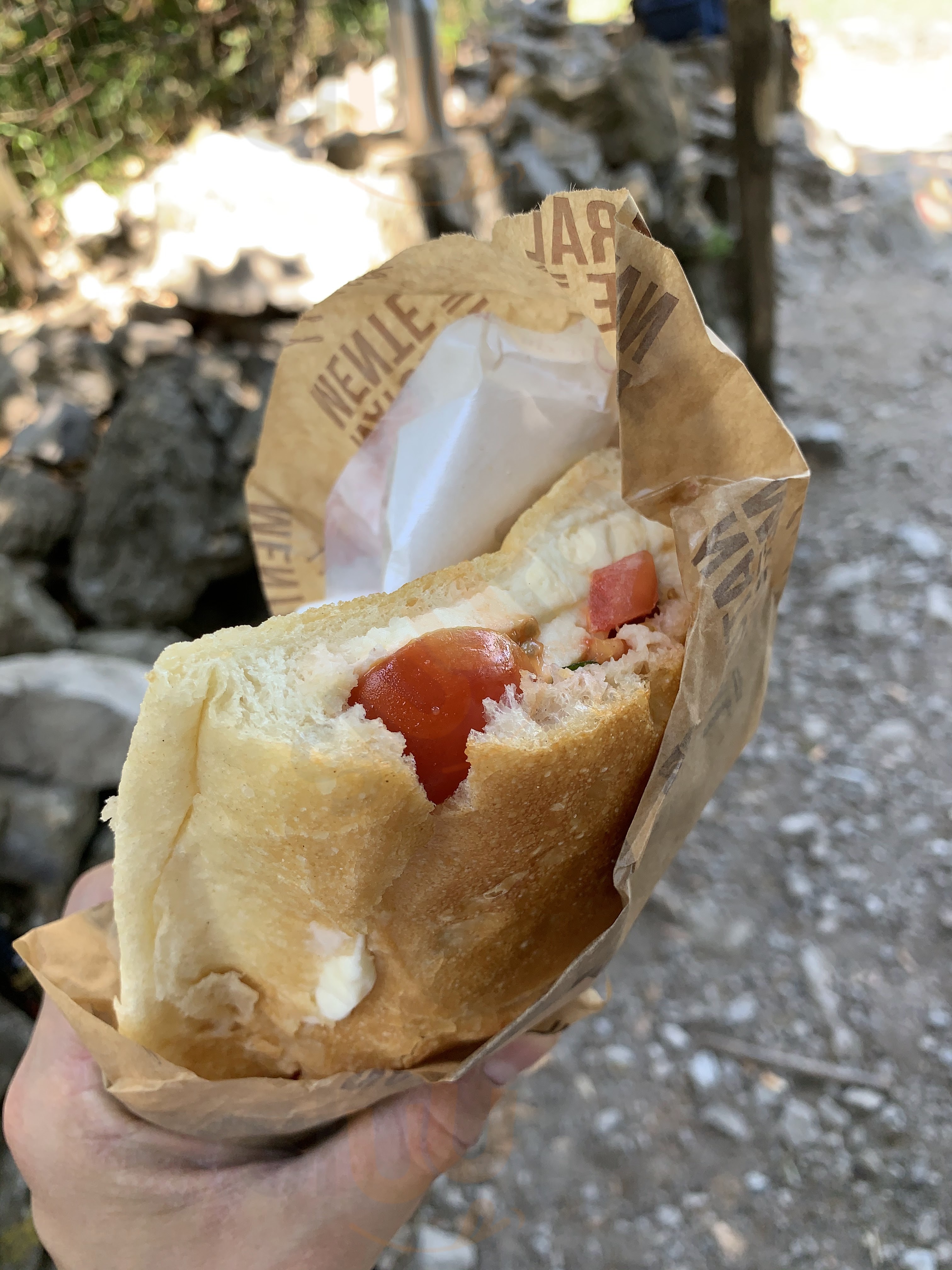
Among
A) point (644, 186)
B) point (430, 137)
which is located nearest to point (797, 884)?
point (430, 137)

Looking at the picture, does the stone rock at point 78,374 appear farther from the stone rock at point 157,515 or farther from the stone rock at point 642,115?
the stone rock at point 642,115

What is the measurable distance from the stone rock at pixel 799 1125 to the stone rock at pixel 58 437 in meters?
3.83

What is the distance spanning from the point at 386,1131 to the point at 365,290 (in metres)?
Result: 1.41

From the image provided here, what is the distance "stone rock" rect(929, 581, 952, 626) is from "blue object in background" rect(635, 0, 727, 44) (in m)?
8.00

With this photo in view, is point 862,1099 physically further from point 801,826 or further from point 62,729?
point 62,729

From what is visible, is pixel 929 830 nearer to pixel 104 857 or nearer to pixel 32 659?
pixel 104 857

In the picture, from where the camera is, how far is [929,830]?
314cm

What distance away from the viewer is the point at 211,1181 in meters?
1.35

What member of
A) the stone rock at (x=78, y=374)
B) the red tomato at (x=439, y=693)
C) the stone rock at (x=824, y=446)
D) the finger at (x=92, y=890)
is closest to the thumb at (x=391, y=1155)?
the red tomato at (x=439, y=693)

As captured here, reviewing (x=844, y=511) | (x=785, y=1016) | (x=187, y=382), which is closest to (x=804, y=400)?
(x=844, y=511)

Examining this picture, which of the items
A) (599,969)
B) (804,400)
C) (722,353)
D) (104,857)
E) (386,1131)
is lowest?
(804,400)

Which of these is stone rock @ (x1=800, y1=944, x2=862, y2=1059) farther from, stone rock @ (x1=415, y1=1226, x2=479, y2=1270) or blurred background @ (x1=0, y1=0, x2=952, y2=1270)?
stone rock @ (x1=415, y1=1226, x2=479, y2=1270)

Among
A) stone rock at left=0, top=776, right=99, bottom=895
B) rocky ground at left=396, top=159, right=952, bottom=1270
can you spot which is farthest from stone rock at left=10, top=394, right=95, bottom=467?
rocky ground at left=396, top=159, right=952, bottom=1270

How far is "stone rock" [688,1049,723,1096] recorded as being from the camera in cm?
253
